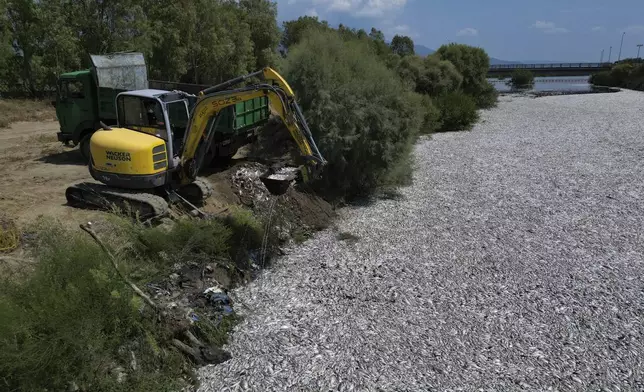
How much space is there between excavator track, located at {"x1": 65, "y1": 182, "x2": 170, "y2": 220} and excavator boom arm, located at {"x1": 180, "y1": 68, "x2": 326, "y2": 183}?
145cm

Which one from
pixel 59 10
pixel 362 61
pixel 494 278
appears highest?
pixel 59 10

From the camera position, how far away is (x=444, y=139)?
24.2 m

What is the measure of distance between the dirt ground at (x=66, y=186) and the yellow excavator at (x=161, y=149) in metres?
0.67

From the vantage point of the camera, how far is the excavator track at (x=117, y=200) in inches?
366

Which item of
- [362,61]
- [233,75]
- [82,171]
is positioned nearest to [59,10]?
[233,75]

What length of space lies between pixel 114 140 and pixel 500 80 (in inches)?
3339

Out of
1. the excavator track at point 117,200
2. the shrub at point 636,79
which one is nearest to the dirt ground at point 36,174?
the excavator track at point 117,200

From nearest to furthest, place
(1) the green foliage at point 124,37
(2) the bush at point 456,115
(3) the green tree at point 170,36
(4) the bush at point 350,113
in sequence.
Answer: (4) the bush at point 350,113 → (1) the green foliage at point 124,37 → (3) the green tree at point 170,36 → (2) the bush at point 456,115

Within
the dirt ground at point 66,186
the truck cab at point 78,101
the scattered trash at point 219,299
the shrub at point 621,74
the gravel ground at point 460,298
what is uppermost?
the shrub at point 621,74

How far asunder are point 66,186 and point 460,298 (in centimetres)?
1017

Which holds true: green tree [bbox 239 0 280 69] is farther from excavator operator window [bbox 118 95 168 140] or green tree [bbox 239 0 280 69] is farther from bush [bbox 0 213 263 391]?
bush [bbox 0 213 263 391]

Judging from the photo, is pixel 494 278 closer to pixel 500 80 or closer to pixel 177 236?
pixel 177 236

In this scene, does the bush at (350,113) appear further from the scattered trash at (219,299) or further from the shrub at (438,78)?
the shrub at (438,78)

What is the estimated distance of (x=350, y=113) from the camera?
12281mm
